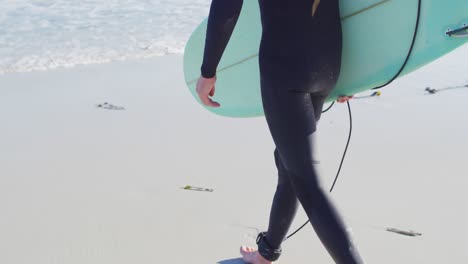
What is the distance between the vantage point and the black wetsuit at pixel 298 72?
1.58 m

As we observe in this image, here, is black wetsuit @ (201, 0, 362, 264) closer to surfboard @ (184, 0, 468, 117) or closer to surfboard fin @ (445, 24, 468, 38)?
surfboard @ (184, 0, 468, 117)

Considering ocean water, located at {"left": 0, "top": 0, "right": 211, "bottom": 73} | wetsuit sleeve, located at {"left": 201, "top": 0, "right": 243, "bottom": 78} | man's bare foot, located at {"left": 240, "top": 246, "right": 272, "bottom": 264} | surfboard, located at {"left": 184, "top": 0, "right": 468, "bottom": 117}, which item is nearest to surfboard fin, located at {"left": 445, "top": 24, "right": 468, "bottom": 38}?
surfboard, located at {"left": 184, "top": 0, "right": 468, "bottom": 117}

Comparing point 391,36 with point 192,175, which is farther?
point 192,175

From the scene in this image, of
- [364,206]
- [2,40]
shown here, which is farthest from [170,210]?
[2,40]

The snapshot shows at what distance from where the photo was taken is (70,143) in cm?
333

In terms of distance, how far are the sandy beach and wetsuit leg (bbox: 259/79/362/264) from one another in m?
0.06

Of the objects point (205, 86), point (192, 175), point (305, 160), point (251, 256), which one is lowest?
point (192, 175)

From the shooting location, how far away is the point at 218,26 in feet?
5.28

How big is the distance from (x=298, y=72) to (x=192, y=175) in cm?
143

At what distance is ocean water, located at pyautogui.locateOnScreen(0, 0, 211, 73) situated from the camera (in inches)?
212

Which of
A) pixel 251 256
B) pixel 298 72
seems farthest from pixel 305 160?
pixel 251 256

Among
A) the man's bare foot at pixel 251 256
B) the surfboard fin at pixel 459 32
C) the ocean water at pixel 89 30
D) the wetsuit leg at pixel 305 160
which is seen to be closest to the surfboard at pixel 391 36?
the surfboard fin at pixel 459 32

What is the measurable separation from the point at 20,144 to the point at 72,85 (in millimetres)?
1188

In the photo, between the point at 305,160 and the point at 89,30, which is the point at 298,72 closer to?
the point at 305,160
